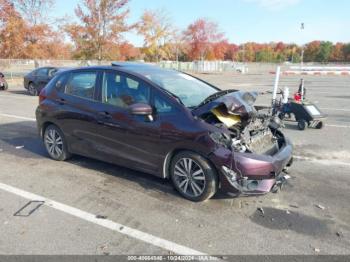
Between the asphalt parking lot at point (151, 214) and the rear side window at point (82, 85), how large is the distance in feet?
3.93

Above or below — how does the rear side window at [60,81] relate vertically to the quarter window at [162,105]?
above

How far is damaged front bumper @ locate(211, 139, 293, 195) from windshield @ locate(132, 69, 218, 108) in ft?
2.94

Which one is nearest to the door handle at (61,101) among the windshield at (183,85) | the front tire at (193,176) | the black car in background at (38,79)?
the windshield at (183,85)

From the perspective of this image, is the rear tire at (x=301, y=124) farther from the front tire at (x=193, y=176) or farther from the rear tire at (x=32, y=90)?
the rear tire at (x=32, y=90)

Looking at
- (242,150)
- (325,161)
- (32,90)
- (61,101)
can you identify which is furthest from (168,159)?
(32,90)

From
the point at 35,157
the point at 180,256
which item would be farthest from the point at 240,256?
the point at 35,157

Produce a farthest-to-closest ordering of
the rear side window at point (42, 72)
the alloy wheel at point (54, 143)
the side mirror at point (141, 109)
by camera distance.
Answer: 1. the rear side window at point (42, 72)
2. the alloy wheel at point (54, 143)
3. the side mirror at point (141, 109)

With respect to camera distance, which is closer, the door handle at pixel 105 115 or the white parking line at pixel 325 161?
the door handle at pixel 105 115

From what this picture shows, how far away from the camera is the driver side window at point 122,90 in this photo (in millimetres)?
4320

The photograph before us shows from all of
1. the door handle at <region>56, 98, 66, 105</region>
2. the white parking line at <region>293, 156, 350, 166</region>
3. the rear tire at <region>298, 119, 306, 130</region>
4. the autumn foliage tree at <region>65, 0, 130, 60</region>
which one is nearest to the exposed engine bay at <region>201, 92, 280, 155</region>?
the white parking line at <region>293, 156, 350, 166</region>

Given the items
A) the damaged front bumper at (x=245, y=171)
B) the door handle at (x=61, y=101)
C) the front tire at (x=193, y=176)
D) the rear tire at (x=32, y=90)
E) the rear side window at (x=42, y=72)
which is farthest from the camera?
the rear tire at (x=32, y=90)

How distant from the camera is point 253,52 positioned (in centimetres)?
11000

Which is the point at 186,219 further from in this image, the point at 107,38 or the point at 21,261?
the point at 107,38

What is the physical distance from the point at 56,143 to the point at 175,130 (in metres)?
2.62
